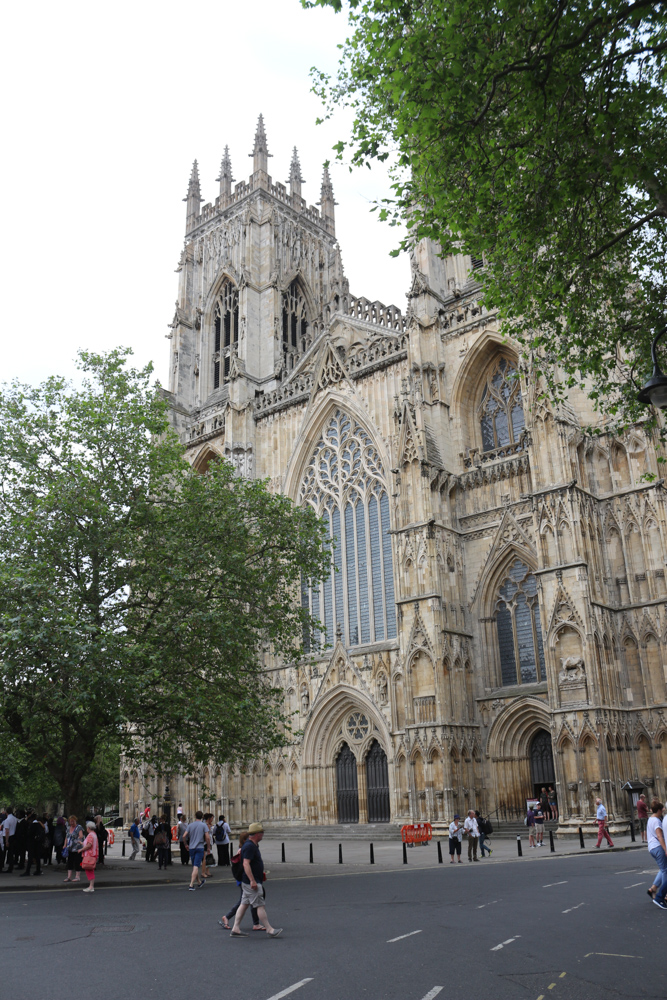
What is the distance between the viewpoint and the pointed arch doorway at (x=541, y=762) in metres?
25.1

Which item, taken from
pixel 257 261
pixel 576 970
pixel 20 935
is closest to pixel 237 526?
pixel 20 935

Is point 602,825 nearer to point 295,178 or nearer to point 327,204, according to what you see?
point 327,204

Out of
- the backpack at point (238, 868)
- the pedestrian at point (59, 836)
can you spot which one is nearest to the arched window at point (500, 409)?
the pedestrian at point (59, 836)

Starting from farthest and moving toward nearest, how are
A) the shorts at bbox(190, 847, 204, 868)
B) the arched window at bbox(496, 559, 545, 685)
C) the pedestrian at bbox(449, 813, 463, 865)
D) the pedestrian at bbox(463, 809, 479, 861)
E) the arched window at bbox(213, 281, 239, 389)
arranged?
the arched window at bbox(213, 281, 239, 389), the arched window at bbox(496, 559, 545, 685), the pedestrian at bbox(463, 809, 479, 861), the pedestrian at bbox(449, 813, 463, 865), the shorts at bbox(190, 847, 204, 868)

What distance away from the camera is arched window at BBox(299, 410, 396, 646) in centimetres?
2962

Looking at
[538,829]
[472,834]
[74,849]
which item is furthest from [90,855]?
[538,829]

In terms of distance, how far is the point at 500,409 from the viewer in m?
29.2

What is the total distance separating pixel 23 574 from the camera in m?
16.3

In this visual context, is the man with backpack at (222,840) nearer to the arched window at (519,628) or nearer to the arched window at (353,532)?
the arched window at (353,532)

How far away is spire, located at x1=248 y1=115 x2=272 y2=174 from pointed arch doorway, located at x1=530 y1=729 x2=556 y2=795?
34.5m

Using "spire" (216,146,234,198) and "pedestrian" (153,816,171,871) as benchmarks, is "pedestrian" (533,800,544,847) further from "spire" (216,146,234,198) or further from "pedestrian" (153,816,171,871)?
"spire" (216,146,234,198)

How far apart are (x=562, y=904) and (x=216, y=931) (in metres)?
4.52

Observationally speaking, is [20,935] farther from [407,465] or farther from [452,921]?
[407,465]

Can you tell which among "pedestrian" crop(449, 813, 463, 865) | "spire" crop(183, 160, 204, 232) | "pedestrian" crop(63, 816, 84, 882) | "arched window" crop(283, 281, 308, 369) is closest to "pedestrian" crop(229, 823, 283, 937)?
"pedestrian" crop(63, 816, 84, 882)
